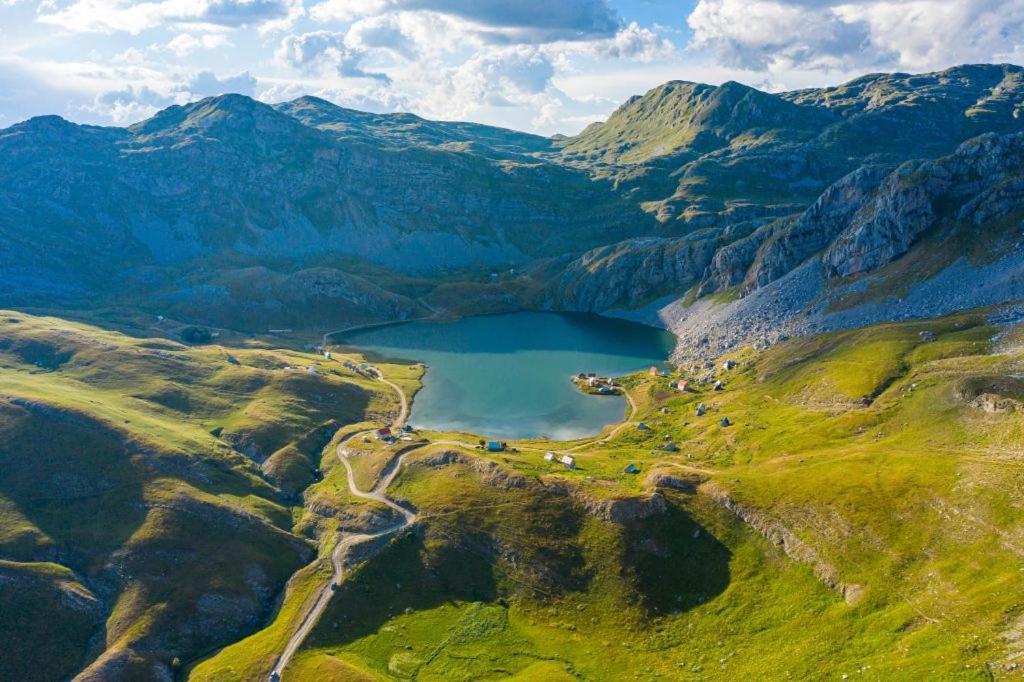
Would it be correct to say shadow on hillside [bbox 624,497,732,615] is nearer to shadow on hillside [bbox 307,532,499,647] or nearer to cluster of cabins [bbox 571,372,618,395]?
shadow on hillside [bbox 307,532,499,647]

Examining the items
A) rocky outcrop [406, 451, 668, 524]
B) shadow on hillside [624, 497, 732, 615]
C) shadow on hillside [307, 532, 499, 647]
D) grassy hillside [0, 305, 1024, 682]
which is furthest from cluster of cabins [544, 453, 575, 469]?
shadow on hillside [307, 532, 499, 647]

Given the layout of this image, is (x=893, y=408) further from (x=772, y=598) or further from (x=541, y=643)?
(x=541, y=643)

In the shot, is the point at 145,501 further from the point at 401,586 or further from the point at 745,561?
the point at 745,561

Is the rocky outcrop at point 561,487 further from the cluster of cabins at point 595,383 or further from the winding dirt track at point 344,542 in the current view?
the cluster of cabins at point 595,383

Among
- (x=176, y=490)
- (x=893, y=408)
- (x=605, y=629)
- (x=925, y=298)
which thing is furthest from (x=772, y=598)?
(x=925, y=298)

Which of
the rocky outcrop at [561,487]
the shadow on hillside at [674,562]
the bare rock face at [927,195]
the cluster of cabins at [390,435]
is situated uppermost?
the bare rock face at [927,195]

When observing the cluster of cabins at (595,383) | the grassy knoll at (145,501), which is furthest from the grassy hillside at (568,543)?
the cluster of cabins at (595,383)
